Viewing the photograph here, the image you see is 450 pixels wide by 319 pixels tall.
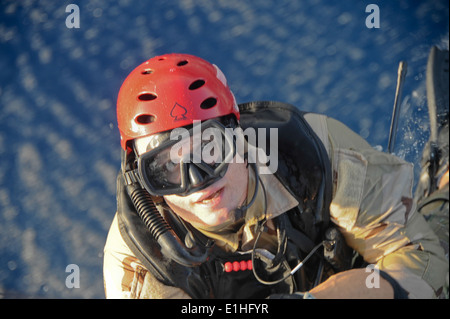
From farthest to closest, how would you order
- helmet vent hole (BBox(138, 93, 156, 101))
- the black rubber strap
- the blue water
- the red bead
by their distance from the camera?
the blue water < the red bead < helmet vent hole (BBox(138, 93, 156, 101)) < the black rubber strap

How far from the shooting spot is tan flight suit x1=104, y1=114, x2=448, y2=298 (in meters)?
1.76

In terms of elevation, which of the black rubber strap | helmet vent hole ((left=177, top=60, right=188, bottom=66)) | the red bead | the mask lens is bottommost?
the red bead

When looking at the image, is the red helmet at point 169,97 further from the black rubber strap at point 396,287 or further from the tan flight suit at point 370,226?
the black rubber strap at point 396,287

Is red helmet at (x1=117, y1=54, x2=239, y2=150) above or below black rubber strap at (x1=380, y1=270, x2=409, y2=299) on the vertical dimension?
above

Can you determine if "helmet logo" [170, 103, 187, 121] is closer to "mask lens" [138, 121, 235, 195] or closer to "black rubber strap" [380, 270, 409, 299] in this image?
"mask lens" [138, 121, 235, 195]

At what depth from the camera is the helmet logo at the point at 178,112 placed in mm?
1614

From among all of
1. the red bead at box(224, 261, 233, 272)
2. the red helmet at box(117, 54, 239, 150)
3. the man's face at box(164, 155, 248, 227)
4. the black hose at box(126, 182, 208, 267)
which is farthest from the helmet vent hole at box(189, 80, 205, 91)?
the red bead at box(224, 261, 233, 272)

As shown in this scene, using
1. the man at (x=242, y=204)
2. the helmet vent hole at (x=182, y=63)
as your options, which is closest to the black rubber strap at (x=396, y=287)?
the man at (x=242, y=204)

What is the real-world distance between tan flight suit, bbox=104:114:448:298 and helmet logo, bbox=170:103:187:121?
476 mm

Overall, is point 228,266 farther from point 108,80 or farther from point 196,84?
point 108,80

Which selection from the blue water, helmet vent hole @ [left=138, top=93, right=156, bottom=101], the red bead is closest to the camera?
helmet vent hole @ [left=138, top=93, right=156, bottom=101]

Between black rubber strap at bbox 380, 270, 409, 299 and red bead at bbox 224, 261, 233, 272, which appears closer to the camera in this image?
black rubber strap at bbox 380, 270, 409, 299

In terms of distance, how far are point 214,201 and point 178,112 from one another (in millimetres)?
358
